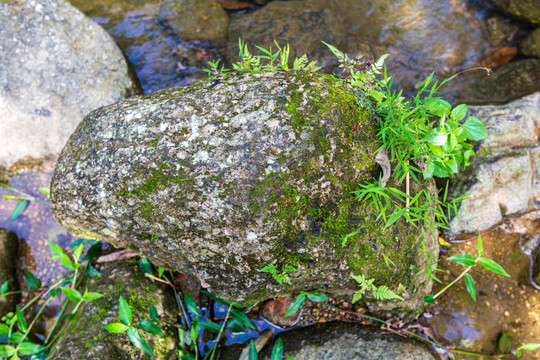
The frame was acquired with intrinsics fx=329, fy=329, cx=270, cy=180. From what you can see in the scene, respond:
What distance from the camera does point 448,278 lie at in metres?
3.11

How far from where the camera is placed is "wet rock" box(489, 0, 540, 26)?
14.5 ft

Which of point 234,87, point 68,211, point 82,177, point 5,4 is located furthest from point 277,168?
point 5,4

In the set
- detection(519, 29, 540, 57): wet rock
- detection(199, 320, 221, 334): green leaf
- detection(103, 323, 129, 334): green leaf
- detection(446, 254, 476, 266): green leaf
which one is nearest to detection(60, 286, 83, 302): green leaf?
detection(103, 323, 129, 334): green leaf

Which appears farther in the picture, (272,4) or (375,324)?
(272,4)

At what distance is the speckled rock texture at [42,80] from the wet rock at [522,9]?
17.6 ft

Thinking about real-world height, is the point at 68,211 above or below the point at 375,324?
above

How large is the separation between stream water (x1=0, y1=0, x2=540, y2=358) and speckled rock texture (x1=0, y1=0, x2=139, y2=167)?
404 mm

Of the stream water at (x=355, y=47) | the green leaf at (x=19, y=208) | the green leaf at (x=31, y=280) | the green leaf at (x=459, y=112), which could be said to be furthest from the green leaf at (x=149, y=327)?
the green leaf at (x=459, y=112)

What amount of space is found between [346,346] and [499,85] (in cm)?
368

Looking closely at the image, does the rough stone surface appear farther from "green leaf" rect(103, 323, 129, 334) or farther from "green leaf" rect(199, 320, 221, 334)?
"green leaf" rect(103, 323, 129, 334)

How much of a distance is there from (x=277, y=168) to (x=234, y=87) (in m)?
0.70

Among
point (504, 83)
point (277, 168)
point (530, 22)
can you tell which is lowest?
point (504, 83)

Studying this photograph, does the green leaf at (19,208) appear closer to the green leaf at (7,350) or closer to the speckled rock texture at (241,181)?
the green leaf at (7,350)

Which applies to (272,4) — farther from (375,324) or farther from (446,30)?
(375,324)
